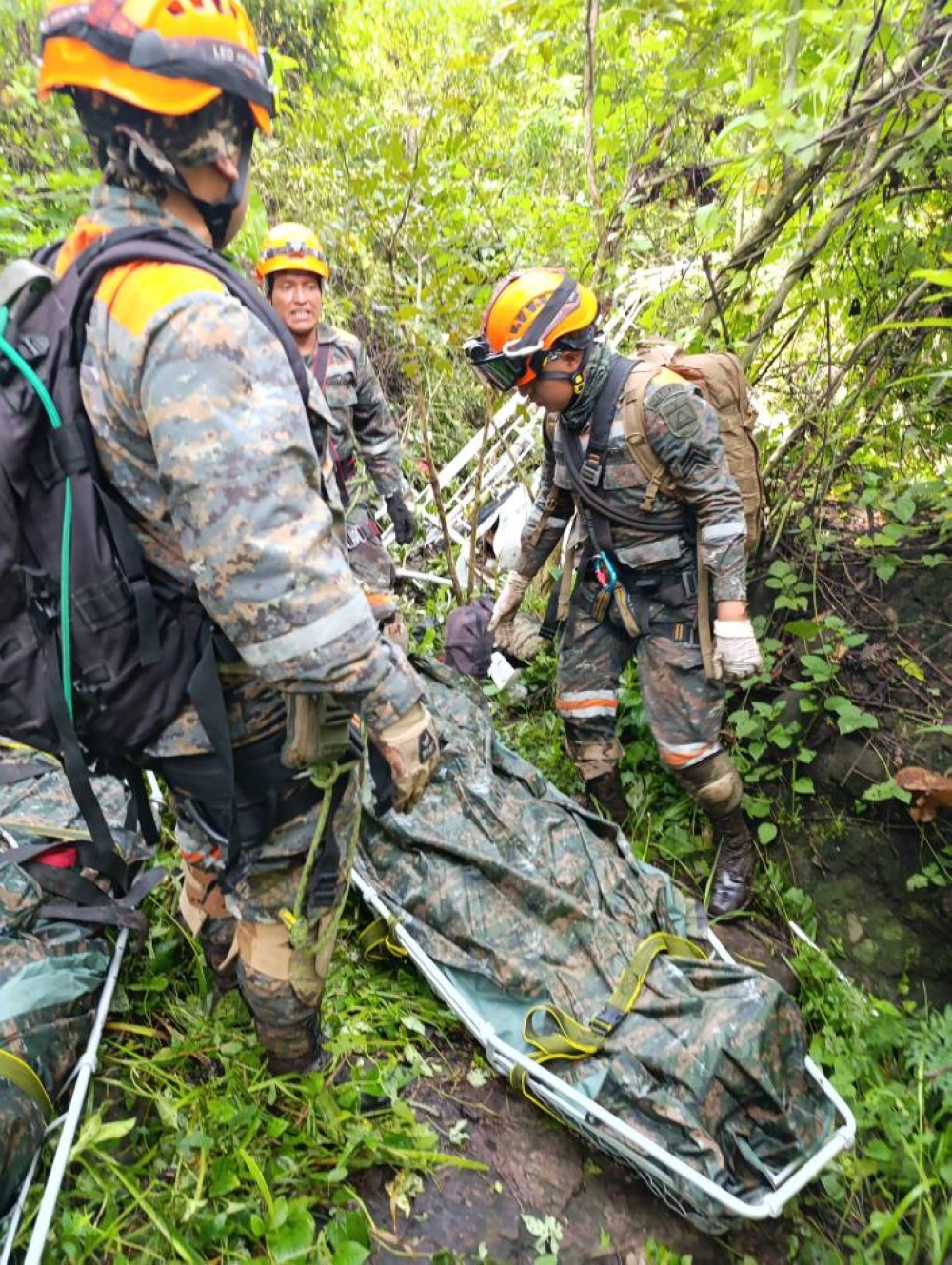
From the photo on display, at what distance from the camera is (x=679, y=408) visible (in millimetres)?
2646

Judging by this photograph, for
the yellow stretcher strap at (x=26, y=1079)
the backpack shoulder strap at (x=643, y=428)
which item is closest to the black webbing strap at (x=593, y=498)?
the backpack shoulder strap at (x=643, y=428)

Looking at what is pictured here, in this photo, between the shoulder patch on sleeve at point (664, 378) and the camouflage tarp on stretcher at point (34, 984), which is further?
the shoulder patch on sleeve at point (664, 378)

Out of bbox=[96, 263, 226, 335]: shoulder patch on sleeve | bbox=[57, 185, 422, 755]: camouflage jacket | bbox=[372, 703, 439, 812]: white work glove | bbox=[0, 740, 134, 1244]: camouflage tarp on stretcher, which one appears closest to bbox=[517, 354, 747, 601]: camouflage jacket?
bbox=[372, 703, 439, 812]: white work glove

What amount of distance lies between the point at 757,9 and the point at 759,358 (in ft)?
5.05

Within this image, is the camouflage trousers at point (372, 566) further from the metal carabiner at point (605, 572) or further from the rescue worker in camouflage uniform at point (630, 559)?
the metal carabiner at point (605, 572)

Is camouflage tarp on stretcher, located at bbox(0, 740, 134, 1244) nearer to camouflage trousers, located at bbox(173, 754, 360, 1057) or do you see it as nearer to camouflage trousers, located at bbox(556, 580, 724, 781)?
camouflage trousers, located at bbox(173, 754, 360, 1057)

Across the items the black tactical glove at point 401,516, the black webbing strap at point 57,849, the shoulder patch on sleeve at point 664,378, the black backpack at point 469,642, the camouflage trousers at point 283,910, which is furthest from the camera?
the black tactical glove at point 401,516

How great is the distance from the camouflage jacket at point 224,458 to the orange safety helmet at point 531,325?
148 centimetres

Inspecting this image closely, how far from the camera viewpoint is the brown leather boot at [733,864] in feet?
10.1

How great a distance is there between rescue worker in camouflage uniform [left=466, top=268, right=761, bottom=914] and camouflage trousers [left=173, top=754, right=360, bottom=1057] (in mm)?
1606

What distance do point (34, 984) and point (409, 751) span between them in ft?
4.13

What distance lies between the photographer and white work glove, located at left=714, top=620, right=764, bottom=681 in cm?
274

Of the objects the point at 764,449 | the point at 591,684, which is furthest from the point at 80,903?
the point at 764,449

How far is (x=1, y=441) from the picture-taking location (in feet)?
4.08
